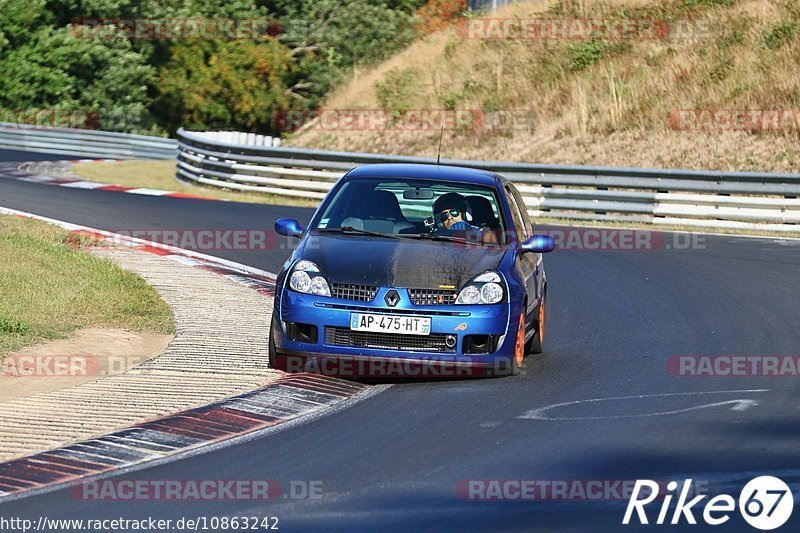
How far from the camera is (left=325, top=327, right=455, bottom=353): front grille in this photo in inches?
376

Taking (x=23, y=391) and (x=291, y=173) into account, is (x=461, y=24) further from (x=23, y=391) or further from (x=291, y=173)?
(x=23, y=391)

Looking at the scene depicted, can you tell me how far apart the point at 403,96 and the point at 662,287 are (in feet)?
79.8

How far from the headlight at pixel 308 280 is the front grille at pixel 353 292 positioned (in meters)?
0.06

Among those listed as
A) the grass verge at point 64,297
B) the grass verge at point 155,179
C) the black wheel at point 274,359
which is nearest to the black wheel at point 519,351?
the black wheel at point 274,359

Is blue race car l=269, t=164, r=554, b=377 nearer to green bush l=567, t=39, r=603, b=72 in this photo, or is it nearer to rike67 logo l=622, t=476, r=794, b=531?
rike67 logo l=622, t=476, r=794, b=531

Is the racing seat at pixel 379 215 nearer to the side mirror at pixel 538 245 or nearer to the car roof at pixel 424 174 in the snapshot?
the car roof at pixel 424 174

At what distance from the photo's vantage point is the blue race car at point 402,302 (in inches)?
377

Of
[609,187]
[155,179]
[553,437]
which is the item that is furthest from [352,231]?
[155,179]

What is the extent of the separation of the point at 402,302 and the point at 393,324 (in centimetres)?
17

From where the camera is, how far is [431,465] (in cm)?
734

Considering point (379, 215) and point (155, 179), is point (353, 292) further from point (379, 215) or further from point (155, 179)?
point (155, 179)

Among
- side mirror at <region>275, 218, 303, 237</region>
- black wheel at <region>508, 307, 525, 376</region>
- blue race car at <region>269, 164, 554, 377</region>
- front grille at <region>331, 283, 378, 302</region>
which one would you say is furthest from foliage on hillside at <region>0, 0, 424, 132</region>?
front grille at <region>331, 283, 378, 302</region>

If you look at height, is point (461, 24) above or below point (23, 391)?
above

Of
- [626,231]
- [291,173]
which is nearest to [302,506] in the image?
[626,231]
